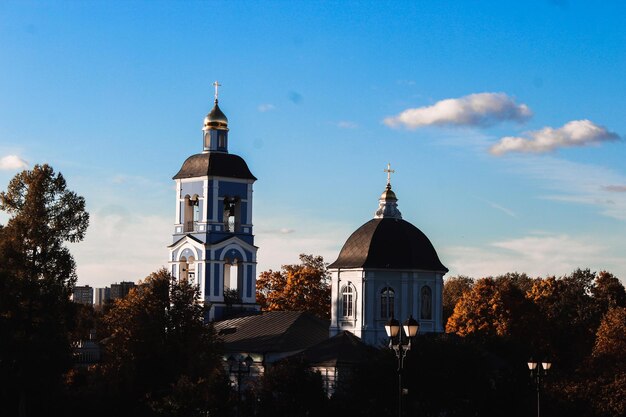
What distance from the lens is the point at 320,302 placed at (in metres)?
96.4

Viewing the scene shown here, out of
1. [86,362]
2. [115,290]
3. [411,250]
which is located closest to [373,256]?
[411,250]

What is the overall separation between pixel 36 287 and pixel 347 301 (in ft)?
53.0

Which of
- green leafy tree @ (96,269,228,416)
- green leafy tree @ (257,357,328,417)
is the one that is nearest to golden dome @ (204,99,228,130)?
green leafy tree @ (96,269,228,416)

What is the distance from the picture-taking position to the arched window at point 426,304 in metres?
68.4

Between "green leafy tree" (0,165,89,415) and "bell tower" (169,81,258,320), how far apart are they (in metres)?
17.7

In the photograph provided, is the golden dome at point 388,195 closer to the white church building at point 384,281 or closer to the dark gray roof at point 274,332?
the white church building at point 384,281

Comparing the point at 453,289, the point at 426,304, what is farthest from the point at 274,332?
the point at 453,289

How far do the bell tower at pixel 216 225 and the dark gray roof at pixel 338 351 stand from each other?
12383 millimetres

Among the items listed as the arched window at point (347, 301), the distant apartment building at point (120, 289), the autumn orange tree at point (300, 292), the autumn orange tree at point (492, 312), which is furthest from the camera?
the distant apartment building at point (120, 289)

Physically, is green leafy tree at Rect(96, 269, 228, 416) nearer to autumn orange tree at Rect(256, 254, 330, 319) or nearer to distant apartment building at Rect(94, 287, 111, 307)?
autumn orange tree at Rect(256, 254, 330, 319)

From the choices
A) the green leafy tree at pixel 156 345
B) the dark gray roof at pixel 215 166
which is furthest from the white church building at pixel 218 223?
the green leafy tree at pixel 156 345

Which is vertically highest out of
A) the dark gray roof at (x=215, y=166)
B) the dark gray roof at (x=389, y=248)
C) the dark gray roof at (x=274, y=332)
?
the dark gray roof at (x=215, y=166)

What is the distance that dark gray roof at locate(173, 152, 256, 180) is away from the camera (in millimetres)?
79062

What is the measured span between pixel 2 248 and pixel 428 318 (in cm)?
2078
